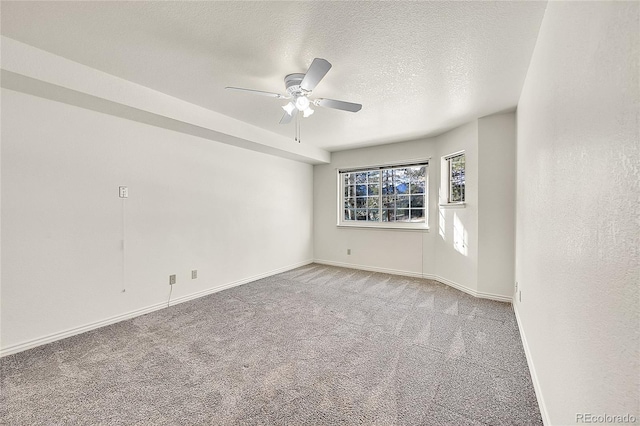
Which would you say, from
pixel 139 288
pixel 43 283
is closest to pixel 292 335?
pixel 139 288

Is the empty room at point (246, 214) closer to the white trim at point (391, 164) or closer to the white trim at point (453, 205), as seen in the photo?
the white trim at point (453, 205)

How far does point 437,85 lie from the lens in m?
2.59

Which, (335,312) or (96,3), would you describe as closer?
(96,3)

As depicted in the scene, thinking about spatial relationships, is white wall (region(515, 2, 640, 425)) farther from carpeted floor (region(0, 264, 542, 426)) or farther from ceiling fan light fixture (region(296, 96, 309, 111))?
ceiling fan light fixture (region(296, 96, 309, 111))

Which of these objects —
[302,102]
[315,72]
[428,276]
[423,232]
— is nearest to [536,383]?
[315,72]

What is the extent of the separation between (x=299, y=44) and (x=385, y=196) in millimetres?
3641

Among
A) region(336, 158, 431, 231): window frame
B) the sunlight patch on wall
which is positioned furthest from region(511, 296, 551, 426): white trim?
region(336, 158, 431, 231): window frame

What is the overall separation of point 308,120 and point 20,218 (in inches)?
119

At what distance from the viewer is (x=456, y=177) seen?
13.9 feet

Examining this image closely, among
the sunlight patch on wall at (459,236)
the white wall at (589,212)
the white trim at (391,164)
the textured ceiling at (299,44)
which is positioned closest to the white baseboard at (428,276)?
the sunlight patch on wall at (459,236)

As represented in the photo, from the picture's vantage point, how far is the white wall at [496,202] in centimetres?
333

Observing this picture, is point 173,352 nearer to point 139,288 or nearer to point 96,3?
point 139,288

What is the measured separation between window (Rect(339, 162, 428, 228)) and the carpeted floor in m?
1.97

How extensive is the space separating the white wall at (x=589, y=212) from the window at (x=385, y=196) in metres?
3.16
